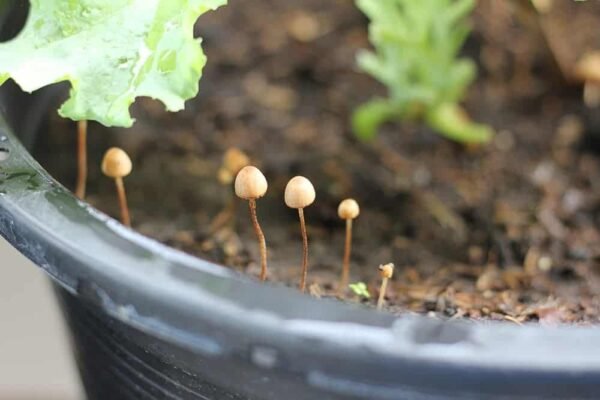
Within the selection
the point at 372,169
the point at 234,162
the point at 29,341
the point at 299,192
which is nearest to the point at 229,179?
the point at 234,162

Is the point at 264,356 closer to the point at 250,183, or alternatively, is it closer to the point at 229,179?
the point at 250,183

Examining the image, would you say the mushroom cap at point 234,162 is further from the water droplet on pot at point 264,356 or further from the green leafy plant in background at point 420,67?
the water droplet on pot at point 264,356

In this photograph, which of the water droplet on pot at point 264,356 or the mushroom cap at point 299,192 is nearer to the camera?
the water droplet on pot at point 264,356

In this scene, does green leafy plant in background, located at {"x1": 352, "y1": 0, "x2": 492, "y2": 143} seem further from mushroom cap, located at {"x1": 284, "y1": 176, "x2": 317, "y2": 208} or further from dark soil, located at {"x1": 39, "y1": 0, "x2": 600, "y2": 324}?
mushroom cap, located at {"x1": 284, "y1": 176, "x2": 317, "y2": 208}

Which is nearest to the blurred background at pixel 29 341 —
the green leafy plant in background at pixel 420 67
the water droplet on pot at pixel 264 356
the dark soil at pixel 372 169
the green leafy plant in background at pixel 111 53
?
the dark soil at pixel 372 169

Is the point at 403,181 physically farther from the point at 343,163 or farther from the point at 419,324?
the point at 419,324

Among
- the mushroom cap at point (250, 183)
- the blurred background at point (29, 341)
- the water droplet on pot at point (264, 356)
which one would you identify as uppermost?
the mushroom cap at point (250, 183)
